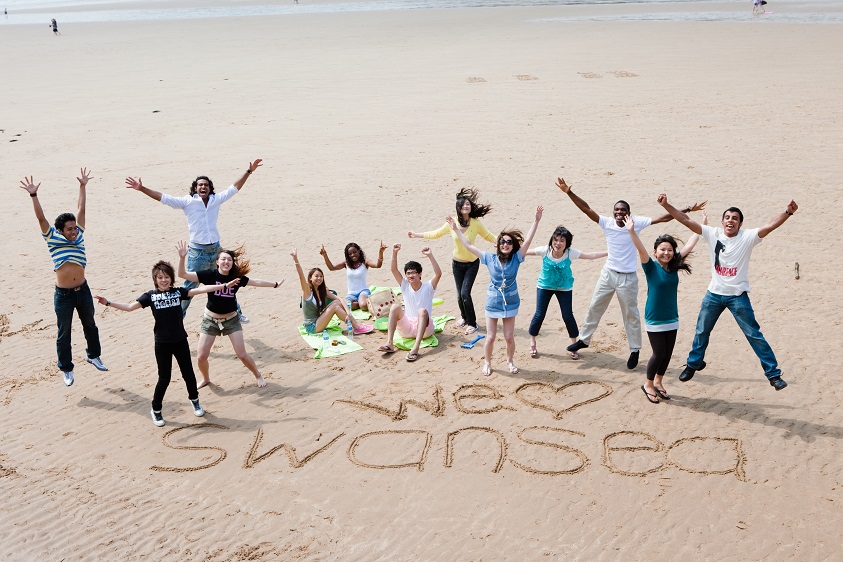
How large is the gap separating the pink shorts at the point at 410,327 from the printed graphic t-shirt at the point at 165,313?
304 centimetres

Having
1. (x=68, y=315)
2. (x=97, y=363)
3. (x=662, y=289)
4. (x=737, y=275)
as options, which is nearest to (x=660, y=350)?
(x=662, y=289)

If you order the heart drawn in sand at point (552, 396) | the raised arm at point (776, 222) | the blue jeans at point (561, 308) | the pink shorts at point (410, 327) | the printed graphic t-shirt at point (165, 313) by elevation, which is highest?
the raised arm at point (776, 222)

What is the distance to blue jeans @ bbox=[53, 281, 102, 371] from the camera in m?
9.80

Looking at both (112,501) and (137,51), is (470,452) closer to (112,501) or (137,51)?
(112,501)

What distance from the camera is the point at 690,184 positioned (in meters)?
16.8

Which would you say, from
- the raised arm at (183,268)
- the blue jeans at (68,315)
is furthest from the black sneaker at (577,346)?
the blue jeans at (68,315)

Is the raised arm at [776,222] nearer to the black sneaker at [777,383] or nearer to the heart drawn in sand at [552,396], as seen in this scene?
the black sneaker at [777,383]

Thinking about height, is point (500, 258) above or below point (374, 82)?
below

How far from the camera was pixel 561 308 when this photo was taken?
10.3 metres

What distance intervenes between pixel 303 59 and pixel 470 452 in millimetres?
29273

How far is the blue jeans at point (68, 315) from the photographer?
9.80m

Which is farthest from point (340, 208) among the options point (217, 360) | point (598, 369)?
point (598, 369)

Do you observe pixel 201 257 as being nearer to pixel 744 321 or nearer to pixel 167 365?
pixel 167 365

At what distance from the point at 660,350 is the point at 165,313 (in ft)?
17.9
